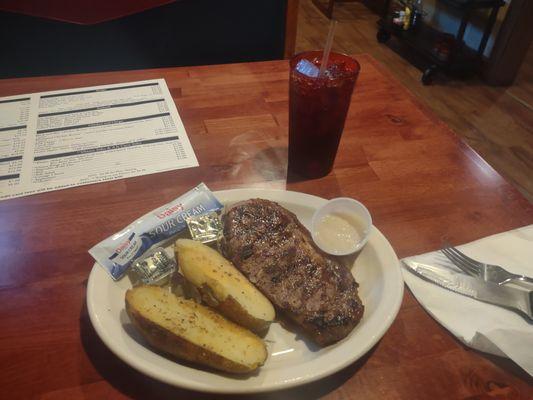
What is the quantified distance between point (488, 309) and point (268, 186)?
0.48 m

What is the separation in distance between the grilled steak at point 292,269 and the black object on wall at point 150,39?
4.21ft

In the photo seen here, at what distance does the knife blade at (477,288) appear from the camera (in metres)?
0.70

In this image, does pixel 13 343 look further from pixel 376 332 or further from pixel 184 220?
pixel 376 332

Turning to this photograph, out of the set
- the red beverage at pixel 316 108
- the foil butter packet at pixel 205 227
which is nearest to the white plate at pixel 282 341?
the foil butter packet at pixel 205 227

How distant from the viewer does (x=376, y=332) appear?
61 cm

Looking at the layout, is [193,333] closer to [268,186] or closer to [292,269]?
[292,269]

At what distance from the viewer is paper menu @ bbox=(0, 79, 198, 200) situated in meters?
0.93

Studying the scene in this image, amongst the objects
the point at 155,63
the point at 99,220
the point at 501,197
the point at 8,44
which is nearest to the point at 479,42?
the point at 155,63

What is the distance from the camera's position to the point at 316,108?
852 millimetres

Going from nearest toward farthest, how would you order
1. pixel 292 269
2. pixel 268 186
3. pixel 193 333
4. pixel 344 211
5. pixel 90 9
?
pixel 193 333 → pixel 292 269 → pixel 344 211 → pixel 268 186 → pixel 90 9

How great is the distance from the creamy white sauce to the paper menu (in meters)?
0.35

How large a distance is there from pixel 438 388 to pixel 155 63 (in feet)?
5.50

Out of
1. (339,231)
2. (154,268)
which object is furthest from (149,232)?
(339,231)

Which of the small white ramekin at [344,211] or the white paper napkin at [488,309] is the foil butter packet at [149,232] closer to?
the small white ramekin at [344,211]
